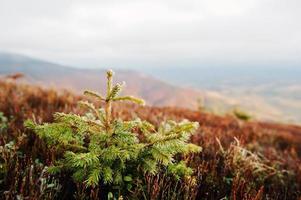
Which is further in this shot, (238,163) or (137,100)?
(238,163)

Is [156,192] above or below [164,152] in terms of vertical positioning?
below

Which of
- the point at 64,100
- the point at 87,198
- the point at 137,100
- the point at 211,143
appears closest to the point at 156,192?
the point at 87,198

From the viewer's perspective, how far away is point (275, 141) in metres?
7.94

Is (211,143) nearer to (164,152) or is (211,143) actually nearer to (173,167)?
(173,167)

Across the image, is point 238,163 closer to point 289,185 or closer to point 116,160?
point 289,185

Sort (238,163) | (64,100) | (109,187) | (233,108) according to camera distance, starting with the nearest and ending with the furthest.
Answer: (109,187) → (238,163) → (64,100) → (233,108)

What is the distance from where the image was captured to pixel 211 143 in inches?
152

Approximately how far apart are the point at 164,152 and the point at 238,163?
147 centimetres

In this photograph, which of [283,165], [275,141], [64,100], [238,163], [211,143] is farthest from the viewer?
[275,141]

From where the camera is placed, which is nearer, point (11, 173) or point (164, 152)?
point (164, 152)

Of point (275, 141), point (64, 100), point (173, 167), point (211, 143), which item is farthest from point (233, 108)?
point (173, 167)

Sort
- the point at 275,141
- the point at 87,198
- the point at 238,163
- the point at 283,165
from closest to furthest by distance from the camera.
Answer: the point at 87,198 → the point at 238,163 → the point at 283,165 → the point at 275,141

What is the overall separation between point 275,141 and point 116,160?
652cm

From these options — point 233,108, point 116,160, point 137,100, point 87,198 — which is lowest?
point 233,108
